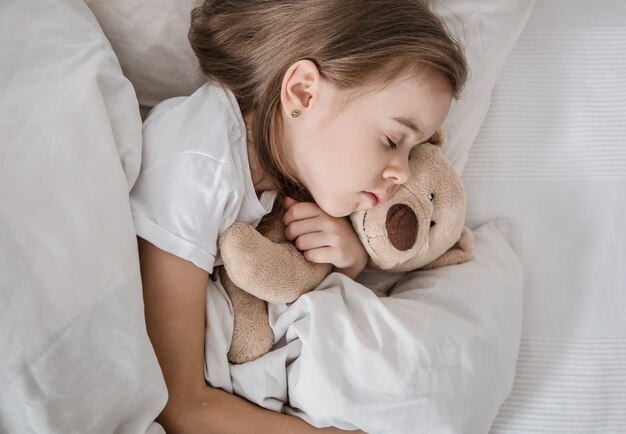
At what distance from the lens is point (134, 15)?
1023 millimetres

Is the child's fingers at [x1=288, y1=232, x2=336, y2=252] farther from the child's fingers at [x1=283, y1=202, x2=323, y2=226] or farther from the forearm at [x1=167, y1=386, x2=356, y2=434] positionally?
the forearm at [x1=167, y1=386, x2=356, y2=434]

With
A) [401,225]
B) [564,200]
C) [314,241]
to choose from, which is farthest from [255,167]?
[564,200]

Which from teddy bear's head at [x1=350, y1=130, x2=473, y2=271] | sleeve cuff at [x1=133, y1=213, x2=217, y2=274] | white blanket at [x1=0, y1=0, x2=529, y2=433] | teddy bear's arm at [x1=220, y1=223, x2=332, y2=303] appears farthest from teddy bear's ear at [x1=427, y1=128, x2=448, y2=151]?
sleeve cuff at [x1=133, y1=213, x2=217, y2=274]

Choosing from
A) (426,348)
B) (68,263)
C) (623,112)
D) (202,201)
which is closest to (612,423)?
(426,348)

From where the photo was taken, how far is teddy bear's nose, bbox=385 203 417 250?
0.94 meters

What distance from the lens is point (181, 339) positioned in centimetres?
87

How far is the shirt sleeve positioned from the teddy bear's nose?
25 cm

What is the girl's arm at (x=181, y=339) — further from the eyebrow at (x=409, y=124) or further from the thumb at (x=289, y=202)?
the eyebrow at (x=409, y=124)

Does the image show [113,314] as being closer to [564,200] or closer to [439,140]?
[439,140]

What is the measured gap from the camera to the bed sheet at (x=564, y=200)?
1.08m

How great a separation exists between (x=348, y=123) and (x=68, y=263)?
44 cm

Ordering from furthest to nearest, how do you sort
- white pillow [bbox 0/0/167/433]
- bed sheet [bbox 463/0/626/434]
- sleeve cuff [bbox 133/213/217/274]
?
bed sheet [bbox 463/0/626/434] < sleeve cuff [bbox 133/213/217/274] < white pillow [bbox 0/0/167/433]

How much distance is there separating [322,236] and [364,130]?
193 millimetres

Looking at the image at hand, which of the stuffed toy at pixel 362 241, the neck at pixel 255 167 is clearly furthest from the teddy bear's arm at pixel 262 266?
the neck at pixel 255 167
